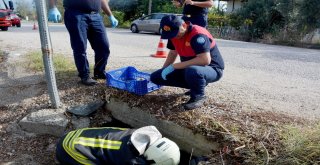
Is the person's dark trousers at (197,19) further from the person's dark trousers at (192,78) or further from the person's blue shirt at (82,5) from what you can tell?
the person's blue shirt at (82,5)

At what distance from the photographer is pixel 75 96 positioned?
3.83 meters

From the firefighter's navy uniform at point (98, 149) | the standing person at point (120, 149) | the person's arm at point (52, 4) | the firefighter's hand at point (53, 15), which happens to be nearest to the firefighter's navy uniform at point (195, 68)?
the standing person at point (120, 149)

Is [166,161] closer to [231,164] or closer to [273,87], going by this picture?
[231,164]

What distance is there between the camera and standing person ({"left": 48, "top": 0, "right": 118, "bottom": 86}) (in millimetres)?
3775

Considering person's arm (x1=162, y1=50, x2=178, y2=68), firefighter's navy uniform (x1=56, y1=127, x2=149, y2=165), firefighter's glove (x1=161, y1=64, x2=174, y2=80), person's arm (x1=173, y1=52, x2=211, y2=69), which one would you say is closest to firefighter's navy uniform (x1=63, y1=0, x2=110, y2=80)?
person's arm (x1=162, y1=50, x2=178, y2=68)

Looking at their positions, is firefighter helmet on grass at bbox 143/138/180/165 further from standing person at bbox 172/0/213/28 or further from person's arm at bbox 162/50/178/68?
standing person at bbox 172/0/213/28

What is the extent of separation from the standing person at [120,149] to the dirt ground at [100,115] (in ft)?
1.22

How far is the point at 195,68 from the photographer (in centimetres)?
296

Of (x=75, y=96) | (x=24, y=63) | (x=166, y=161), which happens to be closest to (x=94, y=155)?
(x=166, y=161)

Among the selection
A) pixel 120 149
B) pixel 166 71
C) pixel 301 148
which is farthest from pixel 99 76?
pixel 301 148

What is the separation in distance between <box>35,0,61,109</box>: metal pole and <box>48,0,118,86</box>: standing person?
0.43m

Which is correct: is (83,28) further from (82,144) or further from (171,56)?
(82,144)

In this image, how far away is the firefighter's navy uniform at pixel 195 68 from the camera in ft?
9.75

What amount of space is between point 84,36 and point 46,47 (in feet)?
1.91
